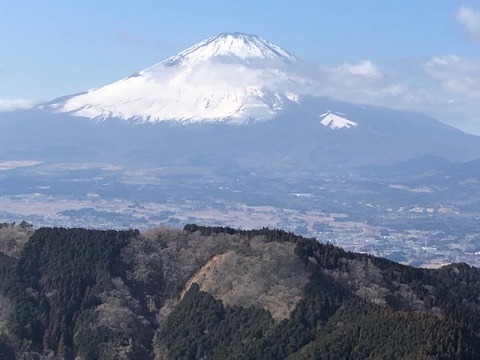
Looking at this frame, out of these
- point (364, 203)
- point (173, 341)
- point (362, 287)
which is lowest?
point (173, 341)

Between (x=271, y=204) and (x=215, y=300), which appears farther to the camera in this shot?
(x=271, y=204)

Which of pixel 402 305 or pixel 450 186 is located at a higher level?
pixel 450 186

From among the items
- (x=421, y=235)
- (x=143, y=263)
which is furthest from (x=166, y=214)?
(x=143, y=263)

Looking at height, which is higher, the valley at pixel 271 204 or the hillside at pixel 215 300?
the valley at pixel 271 204

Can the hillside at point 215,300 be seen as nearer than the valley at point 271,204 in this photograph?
Yes

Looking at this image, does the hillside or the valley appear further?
the valley

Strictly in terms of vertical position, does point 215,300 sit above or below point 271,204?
below

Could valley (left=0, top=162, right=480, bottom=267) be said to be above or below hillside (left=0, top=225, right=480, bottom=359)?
above

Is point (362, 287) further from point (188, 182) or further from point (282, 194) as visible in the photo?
point (188, 182)
